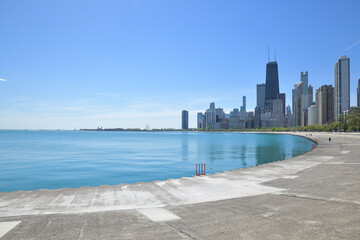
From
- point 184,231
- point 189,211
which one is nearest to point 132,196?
point 189,211

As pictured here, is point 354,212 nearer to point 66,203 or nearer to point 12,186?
point 66,203

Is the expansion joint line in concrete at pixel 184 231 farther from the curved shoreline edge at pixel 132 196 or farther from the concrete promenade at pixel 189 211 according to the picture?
the curved shoreline edge at pixel 132 196

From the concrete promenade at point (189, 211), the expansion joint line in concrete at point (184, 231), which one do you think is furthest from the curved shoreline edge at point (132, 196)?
the expansion joint line in concrete at point (184, 231)

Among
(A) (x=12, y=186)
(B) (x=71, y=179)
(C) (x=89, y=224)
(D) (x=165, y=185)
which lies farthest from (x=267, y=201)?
(A) (x=12, y=186)

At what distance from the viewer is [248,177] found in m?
17.6

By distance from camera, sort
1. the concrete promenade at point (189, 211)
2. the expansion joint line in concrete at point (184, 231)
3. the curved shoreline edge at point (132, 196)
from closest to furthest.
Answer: the expansion joint line in concrete at point (184, 231) < the concrete promenade at point (189, 211) < the curved shoreline edge at point (132, 196)

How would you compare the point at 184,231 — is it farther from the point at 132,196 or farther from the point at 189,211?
the point at 132,196

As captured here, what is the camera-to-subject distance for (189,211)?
9750 mm

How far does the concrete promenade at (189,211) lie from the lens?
7.40 meters

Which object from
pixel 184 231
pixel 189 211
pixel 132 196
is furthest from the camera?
pixel 132 196

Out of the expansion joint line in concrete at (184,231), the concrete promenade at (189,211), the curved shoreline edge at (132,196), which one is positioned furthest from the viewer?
the curved shoreline edge at (132,196)

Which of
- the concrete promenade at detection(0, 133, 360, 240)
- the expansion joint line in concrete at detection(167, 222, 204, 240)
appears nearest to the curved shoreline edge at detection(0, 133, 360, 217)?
the concrete promenade at detection(0, 133, 360, 240)

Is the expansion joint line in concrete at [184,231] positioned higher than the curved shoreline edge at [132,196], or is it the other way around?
the expansion joint line in concrete at [184,231]

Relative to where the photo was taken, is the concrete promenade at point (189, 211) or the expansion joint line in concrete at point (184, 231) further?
the concrete promenade at point (189, 211)
